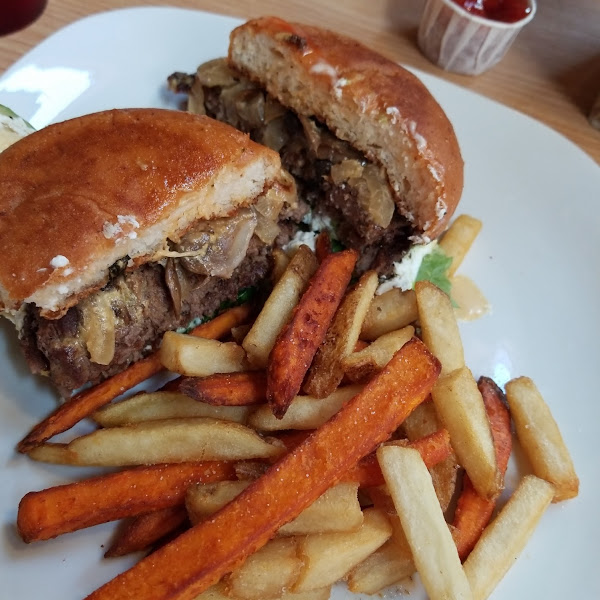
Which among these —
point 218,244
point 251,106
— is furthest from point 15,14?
point 218,244

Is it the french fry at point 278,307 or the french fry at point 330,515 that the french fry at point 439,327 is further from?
the french fry at point 330,515

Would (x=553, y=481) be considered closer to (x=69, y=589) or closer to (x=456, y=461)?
(x=456, y=461)

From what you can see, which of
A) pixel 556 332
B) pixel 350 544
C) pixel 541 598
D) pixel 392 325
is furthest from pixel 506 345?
pixel 350 544

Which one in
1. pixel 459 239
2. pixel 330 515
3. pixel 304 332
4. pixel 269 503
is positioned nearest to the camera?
pixel 269 503

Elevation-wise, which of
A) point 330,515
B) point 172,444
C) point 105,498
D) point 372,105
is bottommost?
point 105,498

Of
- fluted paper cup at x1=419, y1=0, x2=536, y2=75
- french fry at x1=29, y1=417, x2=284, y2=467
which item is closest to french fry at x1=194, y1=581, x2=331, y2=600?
french fry at x1=29, y1=417, x2=284, y2=467

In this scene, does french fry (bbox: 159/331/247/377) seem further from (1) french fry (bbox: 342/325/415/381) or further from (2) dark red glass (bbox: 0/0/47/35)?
(2) dark red glass (bbox: 0/0/47/35)

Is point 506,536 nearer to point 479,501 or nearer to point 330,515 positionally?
point 479,501

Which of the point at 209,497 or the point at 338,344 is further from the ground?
the point at 338,344
